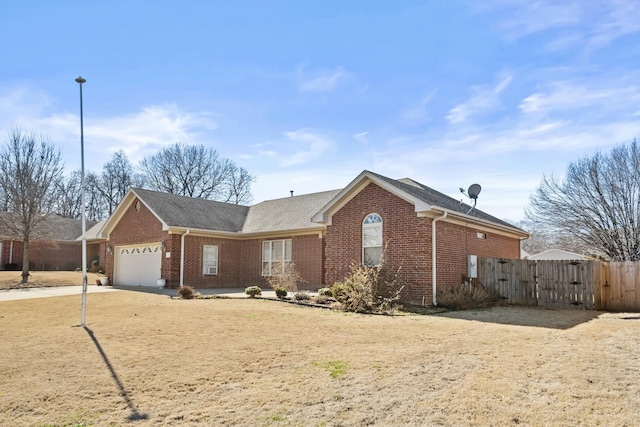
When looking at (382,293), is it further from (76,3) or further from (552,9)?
(76,3)

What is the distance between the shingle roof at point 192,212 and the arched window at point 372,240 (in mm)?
9747

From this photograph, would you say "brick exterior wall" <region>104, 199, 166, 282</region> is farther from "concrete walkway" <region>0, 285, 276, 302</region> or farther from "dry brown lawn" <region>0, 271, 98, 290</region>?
"dry brown lawn" <region>0, 271, 98, 290</region>

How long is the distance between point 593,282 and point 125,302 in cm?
1553

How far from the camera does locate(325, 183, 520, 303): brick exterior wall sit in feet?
50.2

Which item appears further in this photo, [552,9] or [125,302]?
[125,302]

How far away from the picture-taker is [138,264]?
2489 centimetres

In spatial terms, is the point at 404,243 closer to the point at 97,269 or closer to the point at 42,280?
the point at 42,280

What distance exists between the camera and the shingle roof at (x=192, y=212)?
23078 mm

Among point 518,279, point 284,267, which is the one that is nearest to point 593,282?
point 518,279

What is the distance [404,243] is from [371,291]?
2.48 metres

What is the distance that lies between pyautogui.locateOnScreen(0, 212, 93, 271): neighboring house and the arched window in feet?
79.4

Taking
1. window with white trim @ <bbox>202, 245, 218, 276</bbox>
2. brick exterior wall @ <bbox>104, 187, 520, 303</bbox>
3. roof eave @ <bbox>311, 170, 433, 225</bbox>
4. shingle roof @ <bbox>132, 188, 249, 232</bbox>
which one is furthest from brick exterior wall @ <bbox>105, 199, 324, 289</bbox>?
roof eave @ <bbox>311, 170, 433, 225</bbox>

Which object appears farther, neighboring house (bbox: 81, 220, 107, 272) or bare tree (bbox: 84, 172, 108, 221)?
bare tree (bbox: 84, 172, 108, 221)

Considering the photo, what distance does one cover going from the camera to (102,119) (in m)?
13.8
